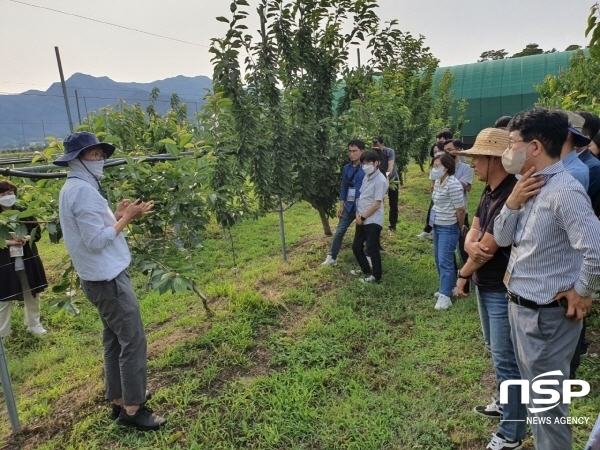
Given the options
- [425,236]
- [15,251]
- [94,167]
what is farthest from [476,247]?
[425,236]


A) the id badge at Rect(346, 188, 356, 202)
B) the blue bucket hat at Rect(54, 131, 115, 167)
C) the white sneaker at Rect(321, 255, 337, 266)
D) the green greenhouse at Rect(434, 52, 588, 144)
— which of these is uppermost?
the green greenhouse at Rect(434, 52, 588, 144)

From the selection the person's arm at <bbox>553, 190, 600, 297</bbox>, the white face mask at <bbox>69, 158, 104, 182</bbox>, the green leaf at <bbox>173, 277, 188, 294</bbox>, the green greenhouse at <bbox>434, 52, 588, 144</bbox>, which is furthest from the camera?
the green greenhouse at <bbox>434, 52, 588, 144</bbox>

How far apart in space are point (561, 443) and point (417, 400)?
1114 mm

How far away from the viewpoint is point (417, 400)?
294cm

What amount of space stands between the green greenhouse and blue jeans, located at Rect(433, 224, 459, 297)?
68.6ft

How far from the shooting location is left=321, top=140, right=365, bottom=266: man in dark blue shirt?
536cm

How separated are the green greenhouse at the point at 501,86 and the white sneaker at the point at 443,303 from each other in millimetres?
21026

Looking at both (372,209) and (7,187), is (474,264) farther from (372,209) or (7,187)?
(7,187)

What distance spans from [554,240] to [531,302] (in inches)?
11.9

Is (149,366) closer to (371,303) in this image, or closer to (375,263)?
(371,303)

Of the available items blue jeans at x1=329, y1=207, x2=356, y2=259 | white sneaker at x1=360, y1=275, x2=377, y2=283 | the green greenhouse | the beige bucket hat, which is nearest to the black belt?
the beige bucket hat

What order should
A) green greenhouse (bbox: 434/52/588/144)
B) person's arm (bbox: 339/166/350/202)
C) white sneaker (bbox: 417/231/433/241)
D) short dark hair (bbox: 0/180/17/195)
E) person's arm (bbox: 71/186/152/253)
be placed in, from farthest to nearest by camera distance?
green greenhouse (bbox: 434/52/588/144) < white sneaker (bbox: 417/231/433/241) < person's arm (bbox: 339/166/350/202) < short dark hair (bbox: 0/180/17/195) < person's arm (bbox: 71/186/152/253)

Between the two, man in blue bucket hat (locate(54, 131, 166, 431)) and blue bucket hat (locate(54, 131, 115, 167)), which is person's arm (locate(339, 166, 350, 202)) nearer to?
man in blue bucket hat (locate(54, 131, 166, 431))

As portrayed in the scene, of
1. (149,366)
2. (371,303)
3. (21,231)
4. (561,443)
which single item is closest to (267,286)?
(371,303)
